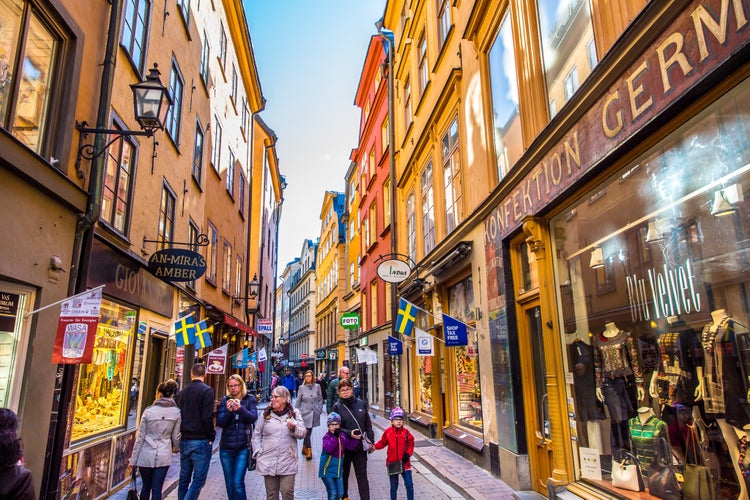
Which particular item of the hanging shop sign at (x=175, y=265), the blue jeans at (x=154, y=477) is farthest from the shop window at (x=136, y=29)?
the blue jeans at (x=154, y=477)

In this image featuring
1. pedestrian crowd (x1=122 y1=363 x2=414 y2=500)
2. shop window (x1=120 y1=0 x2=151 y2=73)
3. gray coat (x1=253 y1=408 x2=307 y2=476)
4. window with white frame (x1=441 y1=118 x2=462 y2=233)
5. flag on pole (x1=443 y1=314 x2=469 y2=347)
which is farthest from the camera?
window with white frame (x1=441 y1=118 x2=462 y2=233)

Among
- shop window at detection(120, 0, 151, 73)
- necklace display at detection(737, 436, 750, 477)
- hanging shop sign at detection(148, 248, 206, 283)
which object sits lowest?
necklace display at detection(737, 436, 750, 477)

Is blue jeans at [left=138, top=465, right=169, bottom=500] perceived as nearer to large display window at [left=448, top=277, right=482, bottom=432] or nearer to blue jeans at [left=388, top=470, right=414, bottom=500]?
blue jeans at [left=388, top=470, right=414, bottom=500]

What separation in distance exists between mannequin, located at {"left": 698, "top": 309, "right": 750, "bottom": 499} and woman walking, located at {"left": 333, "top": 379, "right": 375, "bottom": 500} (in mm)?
3773

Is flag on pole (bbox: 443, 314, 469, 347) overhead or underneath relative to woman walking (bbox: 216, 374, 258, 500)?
overhead

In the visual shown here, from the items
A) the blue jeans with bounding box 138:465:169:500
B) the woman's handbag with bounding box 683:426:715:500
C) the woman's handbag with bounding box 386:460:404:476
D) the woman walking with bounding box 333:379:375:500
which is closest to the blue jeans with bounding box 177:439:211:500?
the blue jeans with bounding box 138:465:169:500

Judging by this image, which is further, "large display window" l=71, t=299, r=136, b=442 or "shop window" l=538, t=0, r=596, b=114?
"large display window" l=71, t=299, r=136, b=442

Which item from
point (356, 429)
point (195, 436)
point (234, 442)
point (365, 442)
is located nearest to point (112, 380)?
point (195, 436)

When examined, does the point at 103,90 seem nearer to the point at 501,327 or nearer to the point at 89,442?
the point at 89,442

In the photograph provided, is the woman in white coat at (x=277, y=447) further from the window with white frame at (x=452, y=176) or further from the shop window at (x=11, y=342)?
the window with white frame at (x=452, y=176)

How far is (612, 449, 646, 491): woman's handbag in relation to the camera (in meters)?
5.16

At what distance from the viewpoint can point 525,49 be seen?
25.8 feet

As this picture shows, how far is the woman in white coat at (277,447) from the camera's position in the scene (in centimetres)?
564

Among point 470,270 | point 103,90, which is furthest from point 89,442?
point 470,270
